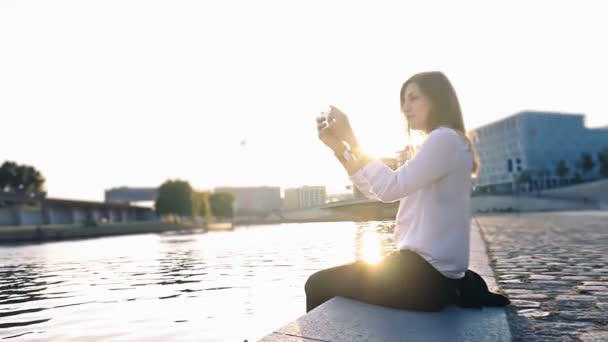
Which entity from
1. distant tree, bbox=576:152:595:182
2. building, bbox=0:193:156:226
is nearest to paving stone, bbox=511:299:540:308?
building, bbox=0:193:156:226

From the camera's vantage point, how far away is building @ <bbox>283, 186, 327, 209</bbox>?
4.28 meters

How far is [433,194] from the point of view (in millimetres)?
3520

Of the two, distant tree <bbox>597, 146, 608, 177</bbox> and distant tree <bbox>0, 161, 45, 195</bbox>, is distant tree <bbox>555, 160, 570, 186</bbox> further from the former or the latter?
distant tree <bbox>0, 161, 45, 195</bbox>

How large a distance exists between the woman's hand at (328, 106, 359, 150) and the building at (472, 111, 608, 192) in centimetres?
13553

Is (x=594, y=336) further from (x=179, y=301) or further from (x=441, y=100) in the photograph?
(x=179, y=301)

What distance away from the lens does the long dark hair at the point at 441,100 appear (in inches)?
142

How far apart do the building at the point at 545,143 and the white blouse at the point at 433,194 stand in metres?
135

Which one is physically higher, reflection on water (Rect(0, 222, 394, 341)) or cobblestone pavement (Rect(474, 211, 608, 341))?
cobblestone pavement (Rect(474, 211, 608, 341))

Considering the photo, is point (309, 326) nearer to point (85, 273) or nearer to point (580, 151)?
point (85, 273)

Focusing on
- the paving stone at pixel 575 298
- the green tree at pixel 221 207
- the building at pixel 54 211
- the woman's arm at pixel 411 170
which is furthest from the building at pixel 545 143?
the woman's arm at pixel 411 170

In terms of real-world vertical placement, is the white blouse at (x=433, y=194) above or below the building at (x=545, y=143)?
below

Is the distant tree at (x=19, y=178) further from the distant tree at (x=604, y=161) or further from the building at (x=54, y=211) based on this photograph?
the distant tree at (x=604, y=161)

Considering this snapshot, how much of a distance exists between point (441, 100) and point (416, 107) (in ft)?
0.60

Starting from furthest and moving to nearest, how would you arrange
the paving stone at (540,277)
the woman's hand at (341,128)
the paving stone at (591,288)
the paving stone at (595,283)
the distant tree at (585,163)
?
the distant tree at (585,163) → the paving stone at (540,277) → the paving stone at (595,283) → the paving stone at (591,288) → the woman's hand at (341,128)
